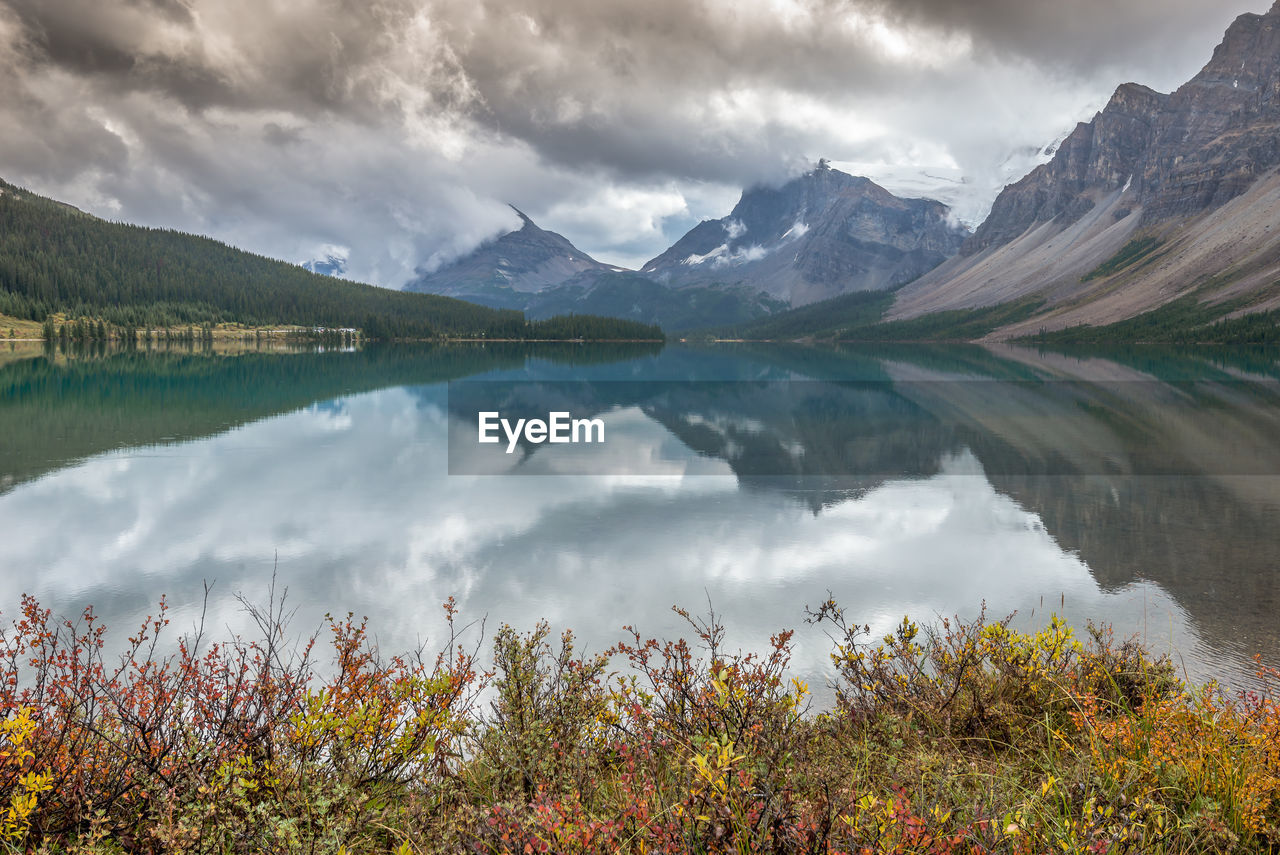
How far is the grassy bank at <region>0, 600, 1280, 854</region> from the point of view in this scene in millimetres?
4770

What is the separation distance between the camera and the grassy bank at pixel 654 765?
477cm

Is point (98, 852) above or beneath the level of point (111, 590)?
above

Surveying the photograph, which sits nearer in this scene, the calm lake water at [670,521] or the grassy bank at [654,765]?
the grassy bank at [654,765]

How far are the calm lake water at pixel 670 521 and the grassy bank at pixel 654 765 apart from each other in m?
3.30

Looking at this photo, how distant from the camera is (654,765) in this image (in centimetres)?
648

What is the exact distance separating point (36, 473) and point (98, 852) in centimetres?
2742

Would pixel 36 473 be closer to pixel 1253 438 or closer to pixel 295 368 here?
pixel 1253 438

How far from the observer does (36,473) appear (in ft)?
83.9

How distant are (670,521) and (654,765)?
1448 cm

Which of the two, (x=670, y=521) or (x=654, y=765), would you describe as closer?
(x=654, y=765)

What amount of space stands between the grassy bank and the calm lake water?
3298 millimetres

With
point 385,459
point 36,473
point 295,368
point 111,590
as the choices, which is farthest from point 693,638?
point 295,368

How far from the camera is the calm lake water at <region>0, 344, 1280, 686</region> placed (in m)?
14.0

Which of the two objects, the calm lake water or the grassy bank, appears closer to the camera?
the grassy bank
